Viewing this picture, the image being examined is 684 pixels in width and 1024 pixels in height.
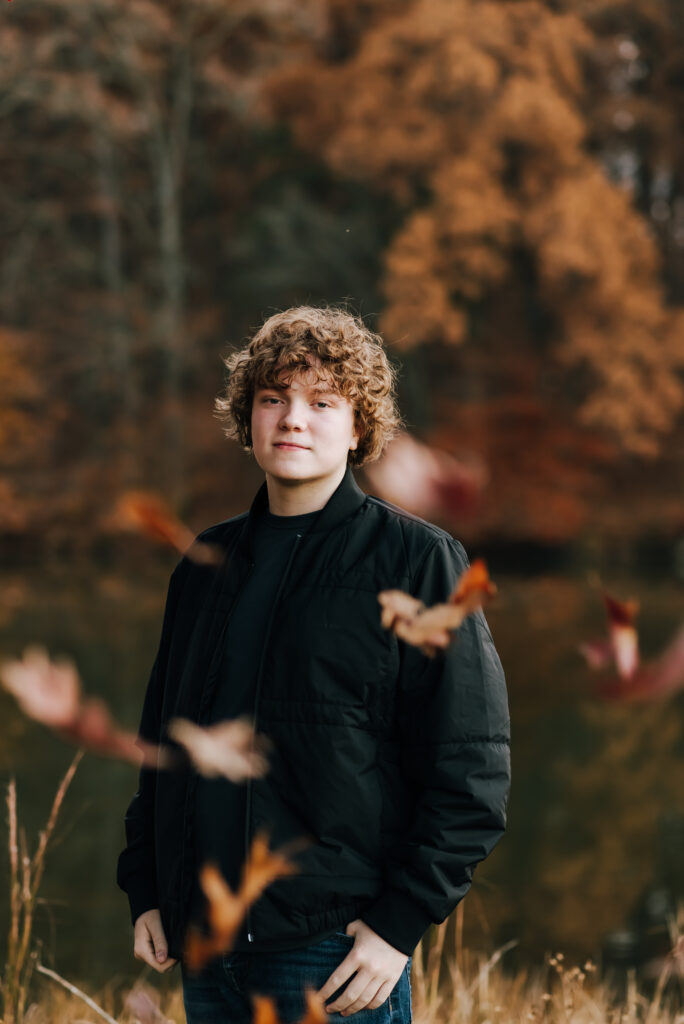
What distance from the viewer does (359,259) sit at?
52.1 feet

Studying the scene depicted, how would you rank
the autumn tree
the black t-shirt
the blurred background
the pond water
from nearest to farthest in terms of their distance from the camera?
the black t-shirt
the pond water
the autumn tree
the blurred background

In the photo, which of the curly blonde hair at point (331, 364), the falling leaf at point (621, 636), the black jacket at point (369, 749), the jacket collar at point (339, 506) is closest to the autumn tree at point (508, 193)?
the curly blonde hair at point (331, 364)

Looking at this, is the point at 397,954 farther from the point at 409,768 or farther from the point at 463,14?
the point at 463,14

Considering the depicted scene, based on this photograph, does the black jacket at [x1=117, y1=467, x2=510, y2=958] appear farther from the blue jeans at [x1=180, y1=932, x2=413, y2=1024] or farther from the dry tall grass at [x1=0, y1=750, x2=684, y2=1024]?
the dry tall grass at [x1=0, y1=750, x2=684, y2=1024]

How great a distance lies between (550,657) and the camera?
10.4 meters

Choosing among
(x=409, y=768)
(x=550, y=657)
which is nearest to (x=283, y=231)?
(x=550, y=657)

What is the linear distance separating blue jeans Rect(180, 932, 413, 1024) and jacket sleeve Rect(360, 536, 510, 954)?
74mm

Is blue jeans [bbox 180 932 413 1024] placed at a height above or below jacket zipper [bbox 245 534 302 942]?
below

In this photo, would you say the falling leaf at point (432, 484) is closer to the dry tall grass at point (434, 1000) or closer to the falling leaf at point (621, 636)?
the falling leaf at point (621, 636)

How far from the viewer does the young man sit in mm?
1457

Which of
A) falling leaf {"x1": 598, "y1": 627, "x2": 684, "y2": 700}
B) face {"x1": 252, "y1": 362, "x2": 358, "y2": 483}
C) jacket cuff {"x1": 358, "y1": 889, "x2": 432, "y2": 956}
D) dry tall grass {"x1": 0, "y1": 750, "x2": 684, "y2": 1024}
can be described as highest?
face {"x1": 252, "y1": 362, "x2": 358, "y2": 483}

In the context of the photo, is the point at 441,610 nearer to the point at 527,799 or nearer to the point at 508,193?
the point at 527,799

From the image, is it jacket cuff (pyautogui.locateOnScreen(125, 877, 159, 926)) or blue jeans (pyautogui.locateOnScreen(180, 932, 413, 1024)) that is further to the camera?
jacket cuff (pyautogui.locateOnScreen(125, 877, 159, 926))

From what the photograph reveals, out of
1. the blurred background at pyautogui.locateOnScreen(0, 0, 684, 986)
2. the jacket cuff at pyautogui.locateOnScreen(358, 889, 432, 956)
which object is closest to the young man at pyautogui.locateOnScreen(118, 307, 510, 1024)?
the jacket cuff at pyautogui.locateOnScreen(358, 889, 432, 956)
